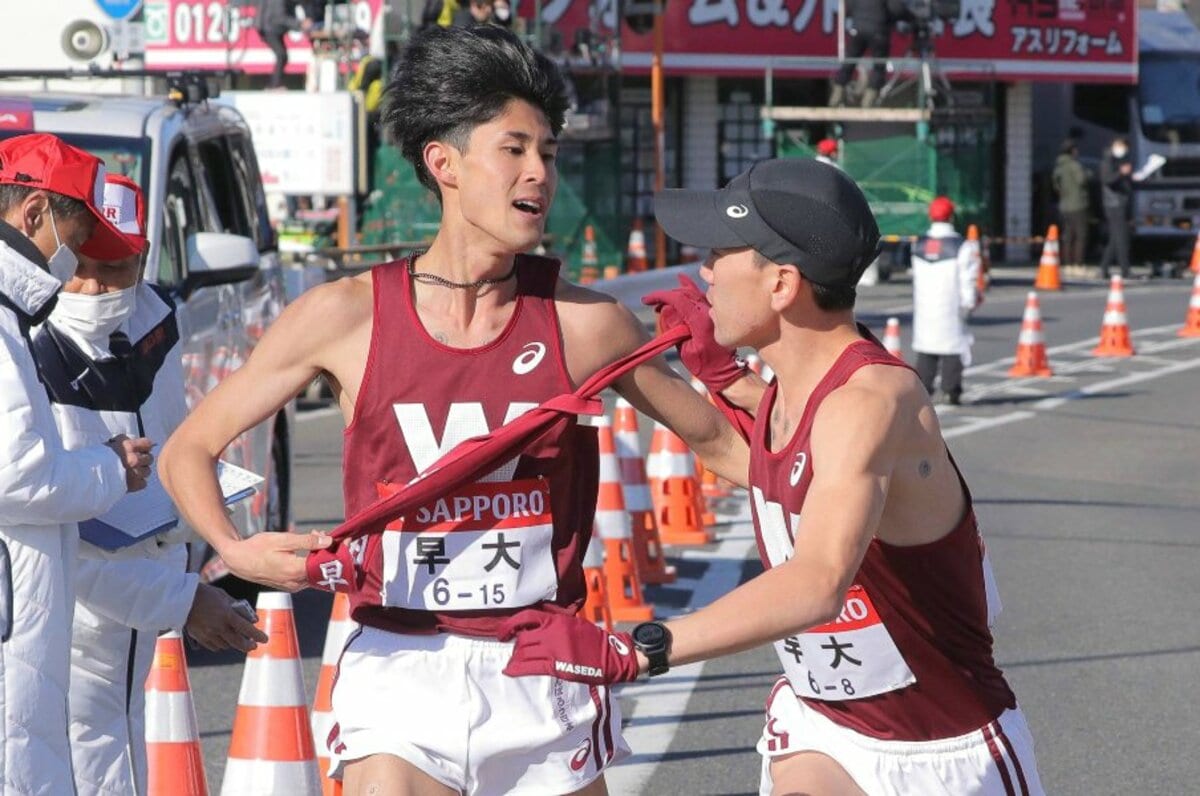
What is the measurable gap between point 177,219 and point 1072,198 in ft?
89.5

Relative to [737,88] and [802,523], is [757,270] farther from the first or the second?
[737,88]

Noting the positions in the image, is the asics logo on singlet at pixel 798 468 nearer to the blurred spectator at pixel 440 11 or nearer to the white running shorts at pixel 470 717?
the white running shorts at pixel 470 717

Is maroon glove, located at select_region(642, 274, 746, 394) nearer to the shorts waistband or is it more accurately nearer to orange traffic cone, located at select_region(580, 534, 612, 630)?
the shorts waistband

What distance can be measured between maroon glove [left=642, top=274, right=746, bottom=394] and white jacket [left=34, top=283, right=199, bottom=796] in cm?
130

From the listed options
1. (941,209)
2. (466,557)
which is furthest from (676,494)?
(466,557)

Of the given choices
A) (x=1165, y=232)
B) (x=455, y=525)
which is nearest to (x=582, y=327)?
(x=455, y=525)

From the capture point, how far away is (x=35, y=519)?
4.55 meters

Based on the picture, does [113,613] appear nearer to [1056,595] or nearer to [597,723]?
[597,723]

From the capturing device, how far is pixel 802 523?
405 centimetres

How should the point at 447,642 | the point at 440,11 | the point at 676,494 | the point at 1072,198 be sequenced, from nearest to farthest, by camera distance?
the point at 447,642
the point at 676,494
the point at 440,11
the point at 1072,198

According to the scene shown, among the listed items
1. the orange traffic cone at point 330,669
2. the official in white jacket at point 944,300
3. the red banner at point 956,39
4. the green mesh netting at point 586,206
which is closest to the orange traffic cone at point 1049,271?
the red banner at point 956,39

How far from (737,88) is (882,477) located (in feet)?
113

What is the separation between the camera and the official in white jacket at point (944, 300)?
62.0ft

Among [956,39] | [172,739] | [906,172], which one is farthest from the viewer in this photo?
[956,39]
